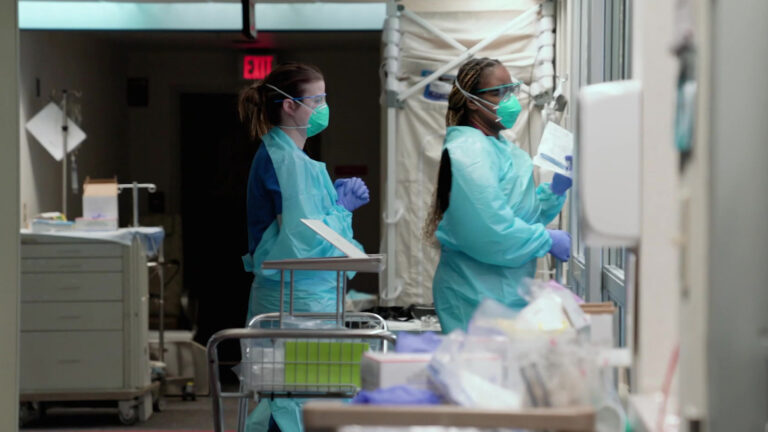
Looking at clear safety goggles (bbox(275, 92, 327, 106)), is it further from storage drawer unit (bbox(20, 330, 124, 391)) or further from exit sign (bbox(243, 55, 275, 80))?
exit sign (bbox(243, 55, 275, 80))

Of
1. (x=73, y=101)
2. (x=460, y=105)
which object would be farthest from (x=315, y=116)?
(x=73, y=101)

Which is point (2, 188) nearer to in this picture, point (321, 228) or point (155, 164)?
point (321, 228)

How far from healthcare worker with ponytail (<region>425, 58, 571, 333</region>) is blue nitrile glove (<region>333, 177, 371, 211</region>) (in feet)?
1.80

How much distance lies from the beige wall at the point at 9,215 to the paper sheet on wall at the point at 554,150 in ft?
5.62

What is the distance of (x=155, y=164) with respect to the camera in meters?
8.98

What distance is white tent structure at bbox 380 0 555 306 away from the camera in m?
4.63

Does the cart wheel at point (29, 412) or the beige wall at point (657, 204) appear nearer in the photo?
the beige wall at point (657, 204)

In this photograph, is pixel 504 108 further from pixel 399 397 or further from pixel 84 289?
pixel 84 289

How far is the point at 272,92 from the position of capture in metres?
3.54

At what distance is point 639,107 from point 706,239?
0.32 meters

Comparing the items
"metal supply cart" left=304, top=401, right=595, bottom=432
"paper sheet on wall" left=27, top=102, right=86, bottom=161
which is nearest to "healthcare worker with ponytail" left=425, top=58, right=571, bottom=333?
"metal supply cart" left=304, top=401, right=595, bottom=432

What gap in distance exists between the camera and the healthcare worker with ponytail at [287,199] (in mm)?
3326

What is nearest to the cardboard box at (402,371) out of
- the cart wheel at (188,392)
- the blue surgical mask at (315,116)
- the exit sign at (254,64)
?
the blue surgical mask at (315,116)

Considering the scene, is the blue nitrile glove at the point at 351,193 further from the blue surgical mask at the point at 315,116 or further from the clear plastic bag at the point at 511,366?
the clear plastic bag at the point at 511,366
